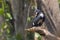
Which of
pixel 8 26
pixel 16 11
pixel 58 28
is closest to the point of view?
pixel 58 28

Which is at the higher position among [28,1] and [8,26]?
[28,1]

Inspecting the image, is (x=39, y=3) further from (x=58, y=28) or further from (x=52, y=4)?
(x=58, y=28)

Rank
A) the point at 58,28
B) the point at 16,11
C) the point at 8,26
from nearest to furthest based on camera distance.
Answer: the point at 58,28 → the point at 16,11 → the point at 8,26

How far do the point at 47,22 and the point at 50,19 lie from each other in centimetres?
3

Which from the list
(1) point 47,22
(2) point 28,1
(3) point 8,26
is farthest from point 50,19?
(3) point 8,26

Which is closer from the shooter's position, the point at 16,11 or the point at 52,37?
the point at 52,37

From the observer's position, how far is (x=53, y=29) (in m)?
1.09

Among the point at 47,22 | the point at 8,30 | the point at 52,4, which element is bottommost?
the point at 8,30

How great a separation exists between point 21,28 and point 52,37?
1.85 feet

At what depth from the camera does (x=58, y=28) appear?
1.07 m

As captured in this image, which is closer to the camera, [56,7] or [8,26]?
[56,7]

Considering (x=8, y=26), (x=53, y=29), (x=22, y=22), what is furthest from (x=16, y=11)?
(x=53, y=29)

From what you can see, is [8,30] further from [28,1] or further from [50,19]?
[50,19]

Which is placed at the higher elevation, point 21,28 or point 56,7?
point 56,7
